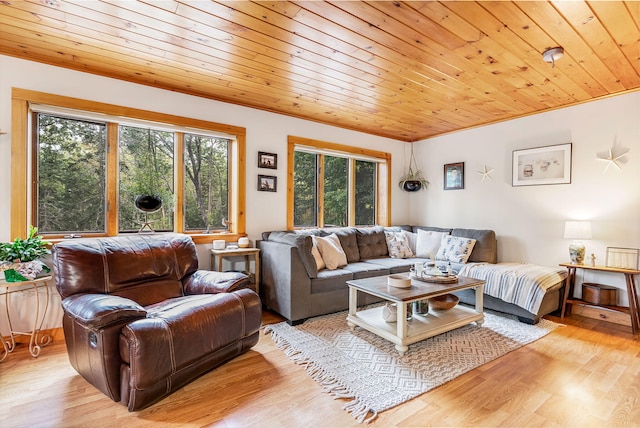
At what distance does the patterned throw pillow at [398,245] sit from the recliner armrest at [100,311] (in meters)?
3.27

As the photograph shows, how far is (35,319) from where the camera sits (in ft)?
8.27

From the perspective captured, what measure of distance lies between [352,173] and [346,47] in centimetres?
263

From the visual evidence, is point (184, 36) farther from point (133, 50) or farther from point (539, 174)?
point (539, 174)

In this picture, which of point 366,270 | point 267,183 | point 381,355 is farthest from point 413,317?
point 267,183

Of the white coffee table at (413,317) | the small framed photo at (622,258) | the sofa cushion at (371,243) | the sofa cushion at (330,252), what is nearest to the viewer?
the white coffee table at (413,317)

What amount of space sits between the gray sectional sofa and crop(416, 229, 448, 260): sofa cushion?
481mm

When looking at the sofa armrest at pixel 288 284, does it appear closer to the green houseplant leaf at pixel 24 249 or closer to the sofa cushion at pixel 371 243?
the sofa cushion at pixel 371 243

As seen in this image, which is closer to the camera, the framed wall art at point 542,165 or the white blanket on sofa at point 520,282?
the white blanket on sofa at point 520,282

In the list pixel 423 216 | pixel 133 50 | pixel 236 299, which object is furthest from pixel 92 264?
pixel 423 216

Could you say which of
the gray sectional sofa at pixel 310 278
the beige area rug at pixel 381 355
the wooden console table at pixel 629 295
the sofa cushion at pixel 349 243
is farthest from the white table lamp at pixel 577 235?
the sofa cushion at pixel 349 243

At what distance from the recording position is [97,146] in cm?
300

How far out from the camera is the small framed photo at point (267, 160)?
385 centimetres

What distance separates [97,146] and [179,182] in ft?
2.60

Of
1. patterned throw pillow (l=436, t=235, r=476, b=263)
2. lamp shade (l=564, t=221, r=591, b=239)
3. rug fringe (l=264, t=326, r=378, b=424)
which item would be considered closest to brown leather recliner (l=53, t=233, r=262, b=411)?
rug fringe (l=264, t=326, r=378, b=424)
